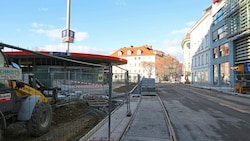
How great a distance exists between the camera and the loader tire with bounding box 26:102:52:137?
6480mm

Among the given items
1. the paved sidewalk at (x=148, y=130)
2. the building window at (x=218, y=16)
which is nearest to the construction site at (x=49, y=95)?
the paved sidewalk at (x=148, y=130)

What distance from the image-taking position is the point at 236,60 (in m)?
32.4

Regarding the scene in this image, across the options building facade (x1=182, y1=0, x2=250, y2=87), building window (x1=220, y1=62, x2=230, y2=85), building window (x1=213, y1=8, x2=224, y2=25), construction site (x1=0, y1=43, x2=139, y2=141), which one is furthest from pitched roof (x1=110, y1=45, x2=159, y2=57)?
construction site (x1=0, y1=43, x2=139, y2=141)

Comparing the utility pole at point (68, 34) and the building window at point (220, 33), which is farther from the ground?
the building window at point (220, 33)

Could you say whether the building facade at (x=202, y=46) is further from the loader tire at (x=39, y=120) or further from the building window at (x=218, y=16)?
the loader tire at (x=39, y=120)

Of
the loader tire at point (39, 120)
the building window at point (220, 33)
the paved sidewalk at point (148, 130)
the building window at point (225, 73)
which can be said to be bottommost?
the paved sidewalk at point (148, 130)

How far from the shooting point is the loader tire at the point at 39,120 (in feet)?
21.3

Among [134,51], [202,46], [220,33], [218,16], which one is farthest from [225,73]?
[134,51]

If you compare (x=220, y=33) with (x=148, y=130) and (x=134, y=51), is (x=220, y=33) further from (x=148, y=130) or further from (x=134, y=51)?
(x=134, y=51)

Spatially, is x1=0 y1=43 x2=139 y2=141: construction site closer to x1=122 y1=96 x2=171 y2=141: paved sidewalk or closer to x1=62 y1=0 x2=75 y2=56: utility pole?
x1=122 y1=96 x2=171 y2=141: paved sidewalk

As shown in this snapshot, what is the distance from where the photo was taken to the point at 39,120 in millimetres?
6637

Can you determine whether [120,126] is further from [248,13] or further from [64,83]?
[248,13]

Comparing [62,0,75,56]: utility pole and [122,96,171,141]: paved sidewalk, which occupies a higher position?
[62,0,75,56]: utility pole

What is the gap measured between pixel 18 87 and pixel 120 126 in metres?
3.55
